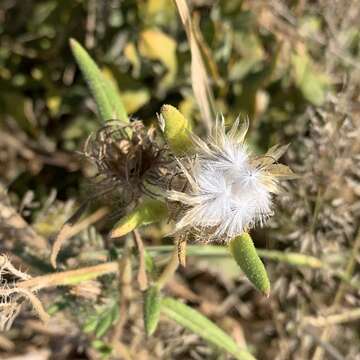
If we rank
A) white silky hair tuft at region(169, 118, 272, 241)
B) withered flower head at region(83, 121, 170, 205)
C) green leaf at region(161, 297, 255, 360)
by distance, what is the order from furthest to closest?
1. green leaf at region(161, 297, 255, 360)
2. withered flower head at region(83, 121, 170, 205)
3. white silky hair tuft at region(169, 118, 272, 241)

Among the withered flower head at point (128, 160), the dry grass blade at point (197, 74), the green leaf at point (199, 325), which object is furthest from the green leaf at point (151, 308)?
the dry grass blade at point (197, 74)

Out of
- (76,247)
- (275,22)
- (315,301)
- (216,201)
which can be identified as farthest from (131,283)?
(275,22)

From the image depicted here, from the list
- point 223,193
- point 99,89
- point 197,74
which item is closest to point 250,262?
point 223,193

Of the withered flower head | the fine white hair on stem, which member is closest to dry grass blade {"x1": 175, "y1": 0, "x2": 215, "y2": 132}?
the withered flower head

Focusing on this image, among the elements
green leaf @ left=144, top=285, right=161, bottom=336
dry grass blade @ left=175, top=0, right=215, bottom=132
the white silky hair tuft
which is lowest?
green leaf @ left=144, top=285, right=161, bottom=336

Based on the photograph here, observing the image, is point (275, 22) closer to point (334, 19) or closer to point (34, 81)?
point (334, 19)

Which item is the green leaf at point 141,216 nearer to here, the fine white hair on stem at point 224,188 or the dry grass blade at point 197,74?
the fine white hair on stem at point 224,188

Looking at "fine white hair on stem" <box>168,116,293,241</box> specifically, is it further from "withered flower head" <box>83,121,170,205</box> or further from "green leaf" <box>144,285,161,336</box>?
"green leaf" <box>144,285,161,336</box>
